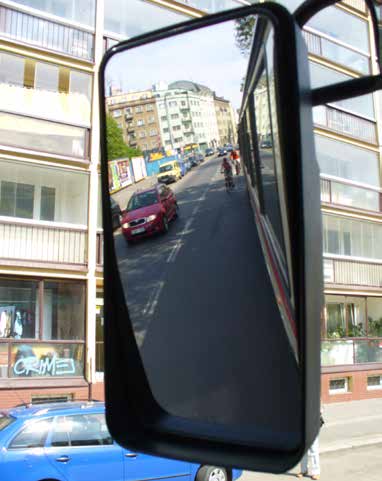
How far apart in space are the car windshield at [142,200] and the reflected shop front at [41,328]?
15423mm

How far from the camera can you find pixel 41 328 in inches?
664

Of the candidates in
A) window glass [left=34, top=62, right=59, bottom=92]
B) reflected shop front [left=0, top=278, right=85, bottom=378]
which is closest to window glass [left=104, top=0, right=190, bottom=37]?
window glass [left=34, top=62, right=59, bottom=92]

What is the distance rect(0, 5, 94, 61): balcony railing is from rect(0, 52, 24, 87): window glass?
59 centimetres

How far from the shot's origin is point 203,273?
4.17 ft

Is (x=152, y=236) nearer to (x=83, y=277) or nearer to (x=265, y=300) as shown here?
(x=265, y=300)

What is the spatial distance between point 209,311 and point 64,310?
56.3ft

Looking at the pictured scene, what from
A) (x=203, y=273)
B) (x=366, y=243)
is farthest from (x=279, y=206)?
(x=366, y=243)

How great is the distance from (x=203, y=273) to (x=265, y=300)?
0.57 feet

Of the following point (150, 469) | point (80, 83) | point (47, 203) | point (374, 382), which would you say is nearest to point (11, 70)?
point (80, 83)

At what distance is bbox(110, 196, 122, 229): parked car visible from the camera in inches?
51.7

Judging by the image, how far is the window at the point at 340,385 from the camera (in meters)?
21.9

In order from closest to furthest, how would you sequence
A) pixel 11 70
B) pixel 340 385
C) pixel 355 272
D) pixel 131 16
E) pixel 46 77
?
1. pixel 11 70
2. pixel 46 77
3. pixel 131 16
4. pixel 340 385
5. pixel 355 272

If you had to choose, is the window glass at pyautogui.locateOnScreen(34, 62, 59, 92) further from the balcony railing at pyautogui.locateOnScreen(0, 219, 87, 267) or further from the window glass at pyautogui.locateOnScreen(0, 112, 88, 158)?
the balcony railing at pyautogui.locateOnScreen(0, 219, 87, 267)

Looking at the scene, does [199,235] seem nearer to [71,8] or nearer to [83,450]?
[83,450]
